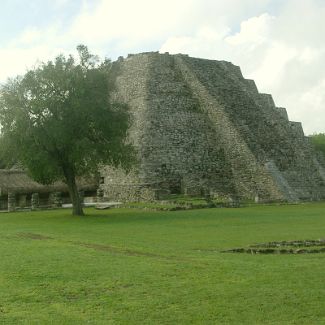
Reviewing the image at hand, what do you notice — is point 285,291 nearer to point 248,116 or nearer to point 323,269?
point 323,269

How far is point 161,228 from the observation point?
19.3 meters

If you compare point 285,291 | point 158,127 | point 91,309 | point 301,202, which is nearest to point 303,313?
point 285,291

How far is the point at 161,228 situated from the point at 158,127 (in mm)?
18747

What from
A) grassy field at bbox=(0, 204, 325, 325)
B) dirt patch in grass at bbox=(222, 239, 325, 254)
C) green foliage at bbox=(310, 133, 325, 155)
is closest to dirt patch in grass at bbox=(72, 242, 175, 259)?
grassy field at bbox=(0, 204, 325, 325)

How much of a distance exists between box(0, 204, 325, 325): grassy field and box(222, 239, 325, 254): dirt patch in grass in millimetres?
445

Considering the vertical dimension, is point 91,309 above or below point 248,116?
below

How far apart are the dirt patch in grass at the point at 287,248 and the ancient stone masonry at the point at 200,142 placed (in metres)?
19.9

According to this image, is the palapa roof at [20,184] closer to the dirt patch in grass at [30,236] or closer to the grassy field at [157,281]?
the dirt patch in grass at [30,236]

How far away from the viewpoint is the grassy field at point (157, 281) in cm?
750

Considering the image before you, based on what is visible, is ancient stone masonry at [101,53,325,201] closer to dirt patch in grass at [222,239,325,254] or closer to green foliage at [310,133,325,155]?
green foliage at [310,133,325,155]

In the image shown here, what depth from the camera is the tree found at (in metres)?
25.7

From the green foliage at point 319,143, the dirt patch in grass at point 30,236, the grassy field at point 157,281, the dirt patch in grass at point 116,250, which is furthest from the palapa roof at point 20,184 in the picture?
the green foliage at point 319,143

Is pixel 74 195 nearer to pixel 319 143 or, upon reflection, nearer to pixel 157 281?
pixel 157 281

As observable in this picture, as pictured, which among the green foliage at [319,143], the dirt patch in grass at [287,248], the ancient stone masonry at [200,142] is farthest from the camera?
the green foliage at [319,143]
